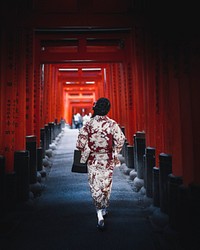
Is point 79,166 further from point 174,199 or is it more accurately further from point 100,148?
point 174,199

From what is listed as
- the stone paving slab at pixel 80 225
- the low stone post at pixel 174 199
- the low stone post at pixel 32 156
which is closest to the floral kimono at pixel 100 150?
the stone paving slab at pixel 80 225

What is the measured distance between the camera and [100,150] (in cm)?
364

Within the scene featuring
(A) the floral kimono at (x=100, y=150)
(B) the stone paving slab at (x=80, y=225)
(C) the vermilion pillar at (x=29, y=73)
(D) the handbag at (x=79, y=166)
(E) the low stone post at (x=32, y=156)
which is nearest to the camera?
(B) the stone paving slab at (x=80, y=225)

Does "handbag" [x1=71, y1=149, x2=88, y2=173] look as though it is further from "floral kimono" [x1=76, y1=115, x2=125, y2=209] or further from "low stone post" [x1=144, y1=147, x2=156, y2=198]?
"low stone post" [x1=144, y1=147, x2=156, y2=198]

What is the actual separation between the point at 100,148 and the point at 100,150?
0.03 metres

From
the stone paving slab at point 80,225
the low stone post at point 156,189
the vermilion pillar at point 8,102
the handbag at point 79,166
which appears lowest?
the stone paving slab at point 80,225

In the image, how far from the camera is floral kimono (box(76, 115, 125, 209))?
3.64 m

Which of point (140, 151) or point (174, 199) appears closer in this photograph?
point (174, 199)

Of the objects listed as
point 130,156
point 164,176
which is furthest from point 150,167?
point 130,156

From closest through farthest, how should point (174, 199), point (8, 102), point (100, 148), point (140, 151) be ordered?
point (174, 199)
point (100, 148)
point (8, 102)
point (140, 151)

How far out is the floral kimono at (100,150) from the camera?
12.0 ft

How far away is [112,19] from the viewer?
517 centimetres

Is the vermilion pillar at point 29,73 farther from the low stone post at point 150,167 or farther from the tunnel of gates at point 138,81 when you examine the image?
the low stone post at point 150,167

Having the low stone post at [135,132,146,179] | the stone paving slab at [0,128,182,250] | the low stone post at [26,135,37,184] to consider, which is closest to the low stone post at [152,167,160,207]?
the stone paving slab at [0,128,182,250]
